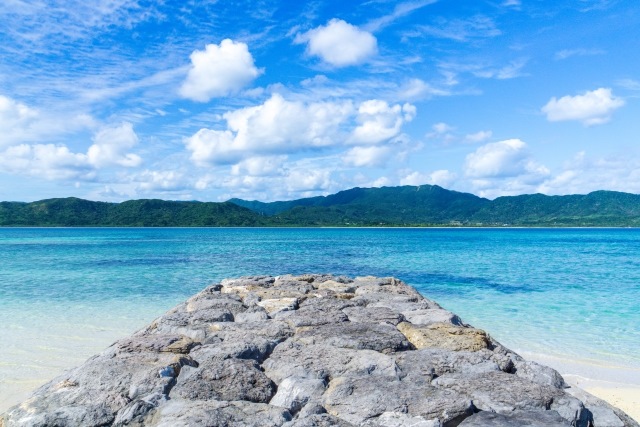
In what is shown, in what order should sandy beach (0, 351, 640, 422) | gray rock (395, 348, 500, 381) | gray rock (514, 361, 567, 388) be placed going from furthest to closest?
sandy beach (0, 351, 640, 422) < gray rock (395, 348, 500, 381) < gray rock (514, 361, 567, 388)

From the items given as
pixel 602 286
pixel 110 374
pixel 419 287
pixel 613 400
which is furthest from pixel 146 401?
pixel 602 286

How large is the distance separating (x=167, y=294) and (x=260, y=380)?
60.5 feet

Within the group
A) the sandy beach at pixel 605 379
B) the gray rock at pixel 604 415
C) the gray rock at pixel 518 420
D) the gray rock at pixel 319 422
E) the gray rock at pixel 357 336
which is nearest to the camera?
the gray rock at pixel 319 422

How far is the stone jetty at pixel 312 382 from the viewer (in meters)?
4.84

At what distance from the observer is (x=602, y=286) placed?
2730 centimetres

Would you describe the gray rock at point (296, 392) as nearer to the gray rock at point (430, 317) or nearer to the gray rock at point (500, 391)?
the gray rock at point (500, 391)

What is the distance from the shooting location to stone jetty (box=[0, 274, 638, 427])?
4.84 meters

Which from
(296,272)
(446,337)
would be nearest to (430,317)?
(446,337)

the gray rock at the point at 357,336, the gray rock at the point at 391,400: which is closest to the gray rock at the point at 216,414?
the gray rock at the point at 391,400

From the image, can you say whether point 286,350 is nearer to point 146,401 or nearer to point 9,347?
point 146,401

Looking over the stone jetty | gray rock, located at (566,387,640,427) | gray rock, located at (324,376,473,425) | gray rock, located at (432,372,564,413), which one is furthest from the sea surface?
gray rock, located at (432,372,564,413)

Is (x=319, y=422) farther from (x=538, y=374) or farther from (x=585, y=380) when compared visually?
(x=585, y=380)

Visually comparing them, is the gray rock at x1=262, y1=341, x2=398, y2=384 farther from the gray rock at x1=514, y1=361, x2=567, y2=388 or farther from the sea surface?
the sea surface

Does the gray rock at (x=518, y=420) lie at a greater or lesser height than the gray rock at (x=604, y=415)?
greater
